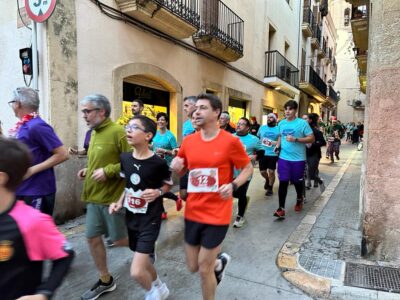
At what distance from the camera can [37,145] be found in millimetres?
2945

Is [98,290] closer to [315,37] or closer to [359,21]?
[359,21]

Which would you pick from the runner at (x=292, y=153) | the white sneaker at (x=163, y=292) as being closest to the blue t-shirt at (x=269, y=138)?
the runner at (x=292, y=153)

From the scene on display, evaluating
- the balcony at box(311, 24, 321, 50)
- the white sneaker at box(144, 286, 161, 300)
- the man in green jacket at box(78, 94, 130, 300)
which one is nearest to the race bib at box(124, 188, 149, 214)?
the man in green jacket at box(78, 94, 130, 300)

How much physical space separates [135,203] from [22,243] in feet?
4.41

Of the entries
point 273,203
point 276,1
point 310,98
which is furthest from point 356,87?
point 273,203

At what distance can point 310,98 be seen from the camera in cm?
2342

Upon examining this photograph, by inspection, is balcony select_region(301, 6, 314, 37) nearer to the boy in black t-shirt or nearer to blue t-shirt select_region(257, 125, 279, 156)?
blue t-shirt select_region(257, 125, 279, 156)

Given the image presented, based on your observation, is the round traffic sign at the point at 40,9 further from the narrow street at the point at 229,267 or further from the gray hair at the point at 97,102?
the narrow street at the point at 229,267

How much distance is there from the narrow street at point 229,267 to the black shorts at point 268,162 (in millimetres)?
1668

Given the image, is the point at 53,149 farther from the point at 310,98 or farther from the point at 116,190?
the point at 310,98

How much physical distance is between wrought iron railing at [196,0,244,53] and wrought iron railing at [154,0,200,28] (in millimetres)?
393

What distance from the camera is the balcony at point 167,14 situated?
20.4ft

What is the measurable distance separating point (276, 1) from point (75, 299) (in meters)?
14.7

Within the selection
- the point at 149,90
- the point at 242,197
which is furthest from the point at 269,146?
the point at 149,90
